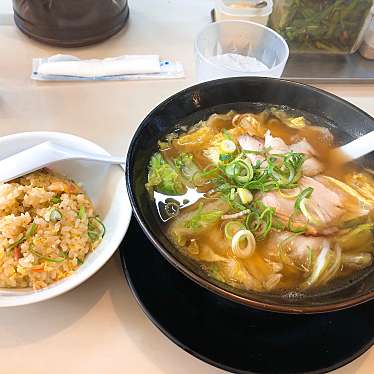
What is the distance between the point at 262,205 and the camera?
950 mm

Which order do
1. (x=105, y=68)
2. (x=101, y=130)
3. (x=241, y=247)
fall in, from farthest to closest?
(x=105, y=68)
(x=101, y=130)
(x=241, y=247)

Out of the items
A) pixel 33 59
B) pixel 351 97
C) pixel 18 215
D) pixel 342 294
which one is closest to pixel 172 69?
pixel 33 59

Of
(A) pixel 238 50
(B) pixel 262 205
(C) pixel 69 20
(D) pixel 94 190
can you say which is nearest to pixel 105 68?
(C) pixel 69 20

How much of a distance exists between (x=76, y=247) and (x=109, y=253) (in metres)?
0.08

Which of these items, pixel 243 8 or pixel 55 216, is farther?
pixel 243 8

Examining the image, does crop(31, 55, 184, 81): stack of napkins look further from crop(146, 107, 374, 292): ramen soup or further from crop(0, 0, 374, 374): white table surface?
crop(146, 107, 374, 292): ramen soup

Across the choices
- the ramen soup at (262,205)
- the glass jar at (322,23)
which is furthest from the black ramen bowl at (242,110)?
the glass jar at (322,23)

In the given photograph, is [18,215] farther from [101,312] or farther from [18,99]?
[18,99]

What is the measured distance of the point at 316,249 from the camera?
2.99ft

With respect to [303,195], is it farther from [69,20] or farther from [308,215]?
[69,20]

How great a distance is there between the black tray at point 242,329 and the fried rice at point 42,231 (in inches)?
4.5

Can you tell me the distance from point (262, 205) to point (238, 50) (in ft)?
2.86

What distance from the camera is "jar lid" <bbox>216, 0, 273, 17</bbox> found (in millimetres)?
1640

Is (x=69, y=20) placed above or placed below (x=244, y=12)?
below
